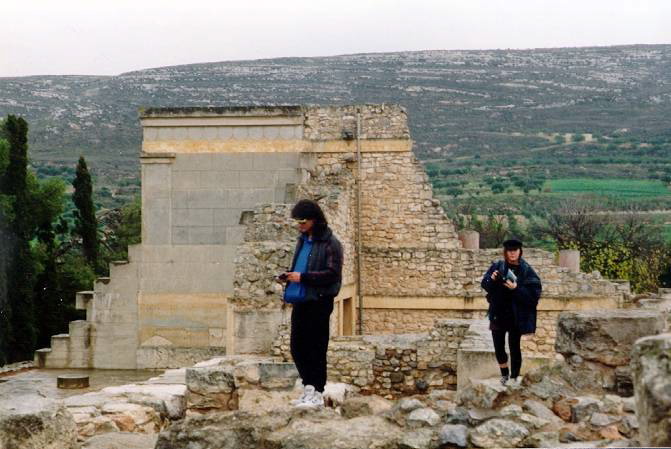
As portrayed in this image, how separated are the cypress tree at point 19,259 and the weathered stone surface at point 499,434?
24.5m

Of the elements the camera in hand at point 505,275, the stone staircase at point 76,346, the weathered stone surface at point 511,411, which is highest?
the camera in hand at point 505,275

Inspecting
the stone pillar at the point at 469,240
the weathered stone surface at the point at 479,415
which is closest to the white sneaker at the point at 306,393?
the weathered stone surface at the point at 479,415

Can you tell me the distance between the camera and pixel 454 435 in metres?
8.23

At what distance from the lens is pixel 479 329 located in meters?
15.9

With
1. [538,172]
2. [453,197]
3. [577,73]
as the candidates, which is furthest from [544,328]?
[577,73]

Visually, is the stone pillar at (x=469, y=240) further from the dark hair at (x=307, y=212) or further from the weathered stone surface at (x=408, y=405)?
the weathered stone surface at (x=408, y=405)

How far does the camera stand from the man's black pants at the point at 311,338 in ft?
33.6

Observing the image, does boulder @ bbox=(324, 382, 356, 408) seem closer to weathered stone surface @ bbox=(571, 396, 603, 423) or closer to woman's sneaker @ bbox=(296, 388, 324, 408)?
woman's sneaker @ bbox=(296, 388, 324, 408)

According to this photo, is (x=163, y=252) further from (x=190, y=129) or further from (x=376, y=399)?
(x=376, y=399)

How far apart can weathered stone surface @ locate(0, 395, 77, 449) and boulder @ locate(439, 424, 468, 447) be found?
9.07 ft

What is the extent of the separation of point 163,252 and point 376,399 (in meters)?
13.2

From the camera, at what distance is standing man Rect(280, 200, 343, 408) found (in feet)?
33.3

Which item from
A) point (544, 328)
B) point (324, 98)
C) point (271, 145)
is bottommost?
point (544, 328)

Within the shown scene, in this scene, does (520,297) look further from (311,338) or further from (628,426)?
(628,426)
